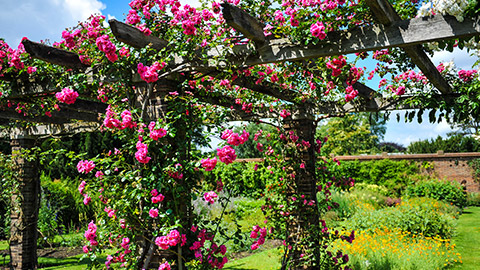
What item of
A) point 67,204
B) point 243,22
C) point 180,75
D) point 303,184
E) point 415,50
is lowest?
point 67,204

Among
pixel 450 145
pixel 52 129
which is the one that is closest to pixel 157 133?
pixel 52 129

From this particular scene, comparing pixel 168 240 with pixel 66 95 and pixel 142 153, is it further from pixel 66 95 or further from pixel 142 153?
pixel 66 95

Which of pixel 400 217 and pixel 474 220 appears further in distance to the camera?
pixel 474 220

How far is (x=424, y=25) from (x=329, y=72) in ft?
3.98

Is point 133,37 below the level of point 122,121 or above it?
above

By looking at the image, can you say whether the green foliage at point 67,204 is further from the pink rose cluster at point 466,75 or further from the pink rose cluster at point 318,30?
the pink rose cluster at point 466,75

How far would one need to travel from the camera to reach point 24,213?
6262 mm

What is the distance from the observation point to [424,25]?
252cm

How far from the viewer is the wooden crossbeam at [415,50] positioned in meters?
2.47

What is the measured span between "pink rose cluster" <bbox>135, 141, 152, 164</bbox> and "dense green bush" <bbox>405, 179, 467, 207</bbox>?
12129 mm

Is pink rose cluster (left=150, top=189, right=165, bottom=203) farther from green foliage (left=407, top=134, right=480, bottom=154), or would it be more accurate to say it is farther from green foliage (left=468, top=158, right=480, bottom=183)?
green foliage (left=407, top=134, right=480, bottom=154)

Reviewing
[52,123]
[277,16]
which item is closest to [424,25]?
[277,16]

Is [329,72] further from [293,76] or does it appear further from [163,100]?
[163,100]

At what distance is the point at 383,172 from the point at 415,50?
40.3ft
